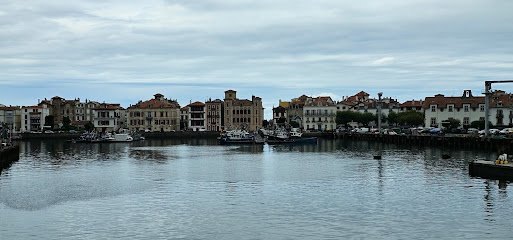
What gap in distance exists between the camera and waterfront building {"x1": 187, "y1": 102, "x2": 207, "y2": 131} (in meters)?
196

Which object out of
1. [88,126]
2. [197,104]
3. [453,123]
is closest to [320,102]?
[197,104]

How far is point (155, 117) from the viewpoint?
19812cm

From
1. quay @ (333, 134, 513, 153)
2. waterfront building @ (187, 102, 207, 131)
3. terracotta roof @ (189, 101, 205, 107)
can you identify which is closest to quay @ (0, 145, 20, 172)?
quay @ (333, 134, 513, 153)

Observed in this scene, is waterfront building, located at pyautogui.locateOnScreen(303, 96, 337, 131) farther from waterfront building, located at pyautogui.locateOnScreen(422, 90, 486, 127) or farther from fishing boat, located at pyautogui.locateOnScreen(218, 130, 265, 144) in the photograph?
fishing boat, located at pyautogui.locateOnScreen(218, 130, 265, 144)

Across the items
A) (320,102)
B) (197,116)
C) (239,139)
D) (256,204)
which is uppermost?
(320,102)

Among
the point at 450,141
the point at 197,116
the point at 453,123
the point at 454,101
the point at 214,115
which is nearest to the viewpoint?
the point at 450,141

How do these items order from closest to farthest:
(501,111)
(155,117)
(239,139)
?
1. (239,139)
2. (501,111)
3. (155,117)

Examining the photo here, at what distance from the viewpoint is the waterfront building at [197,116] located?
196 metres

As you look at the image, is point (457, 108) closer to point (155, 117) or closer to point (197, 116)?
point (197, 116)

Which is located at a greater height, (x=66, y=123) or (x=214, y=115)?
(x=214, y=115)

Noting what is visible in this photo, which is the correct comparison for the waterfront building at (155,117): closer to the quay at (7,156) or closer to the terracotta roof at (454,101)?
the terracotta roof at (454,101)

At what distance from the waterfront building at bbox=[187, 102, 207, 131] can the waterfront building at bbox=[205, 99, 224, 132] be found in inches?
53.3

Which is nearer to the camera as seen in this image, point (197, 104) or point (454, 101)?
point (454, 101)

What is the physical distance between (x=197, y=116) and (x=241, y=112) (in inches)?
494
